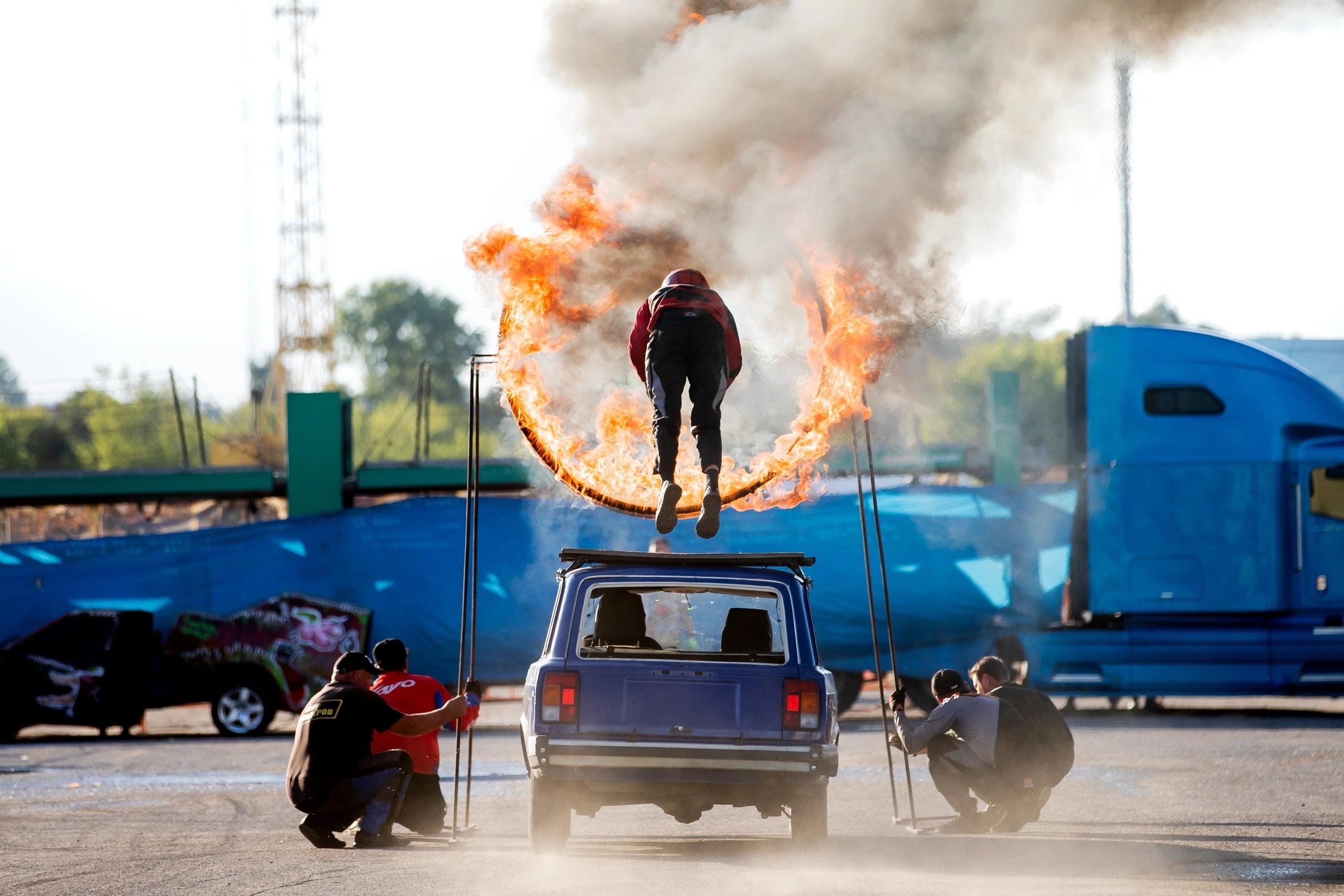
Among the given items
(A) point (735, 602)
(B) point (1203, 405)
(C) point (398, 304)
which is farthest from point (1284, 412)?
(C) point (398, 304)

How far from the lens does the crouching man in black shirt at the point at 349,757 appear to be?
10.0m

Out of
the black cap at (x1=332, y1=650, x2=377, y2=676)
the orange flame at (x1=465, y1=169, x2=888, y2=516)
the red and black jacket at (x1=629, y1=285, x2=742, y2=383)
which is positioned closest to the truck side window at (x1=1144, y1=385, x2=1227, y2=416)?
the orange flame at (x1=465, y1=169, x2=888, y2=516)

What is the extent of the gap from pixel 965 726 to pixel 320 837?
4.52 metres

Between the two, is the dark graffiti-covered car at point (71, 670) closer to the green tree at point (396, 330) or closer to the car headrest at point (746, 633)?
the car headrest at point (746, 633)

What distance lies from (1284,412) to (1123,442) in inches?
80.8

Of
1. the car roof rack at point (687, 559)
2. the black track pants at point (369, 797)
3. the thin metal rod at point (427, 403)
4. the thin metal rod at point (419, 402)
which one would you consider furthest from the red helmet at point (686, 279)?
the thin metal rod at point (419, 402)

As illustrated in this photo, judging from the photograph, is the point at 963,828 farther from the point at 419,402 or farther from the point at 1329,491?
the point at 419,402

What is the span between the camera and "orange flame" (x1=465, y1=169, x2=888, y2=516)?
11.7m

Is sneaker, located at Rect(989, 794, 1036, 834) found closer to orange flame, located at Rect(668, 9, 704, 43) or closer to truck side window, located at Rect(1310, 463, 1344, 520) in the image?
orange flame, located at Rect(668, 9, 704, 43)

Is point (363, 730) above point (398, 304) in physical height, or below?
below

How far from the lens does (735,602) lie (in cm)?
1394

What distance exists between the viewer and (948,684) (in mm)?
10914

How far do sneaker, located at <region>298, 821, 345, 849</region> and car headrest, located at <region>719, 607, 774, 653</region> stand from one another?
9.72 ft

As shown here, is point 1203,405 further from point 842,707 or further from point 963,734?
point 963,734
